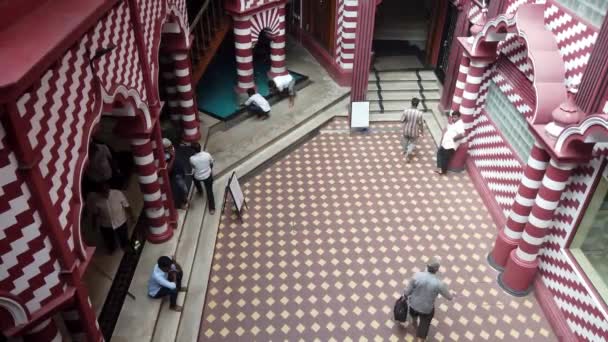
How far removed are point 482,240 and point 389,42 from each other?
30.9 ft

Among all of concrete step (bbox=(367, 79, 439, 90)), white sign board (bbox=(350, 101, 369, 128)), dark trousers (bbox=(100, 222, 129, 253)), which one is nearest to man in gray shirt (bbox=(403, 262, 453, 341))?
dark trousers (bbox=(100, 222, 129, 253))

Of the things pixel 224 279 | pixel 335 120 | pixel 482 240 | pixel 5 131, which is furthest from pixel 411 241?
pixel 5 131

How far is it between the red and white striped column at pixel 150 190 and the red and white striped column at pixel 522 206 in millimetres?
6140

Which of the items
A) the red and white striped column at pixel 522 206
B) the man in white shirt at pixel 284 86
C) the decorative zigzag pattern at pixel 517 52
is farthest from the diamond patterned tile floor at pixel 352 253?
the decorative zigzag pattern at pixel 517 52

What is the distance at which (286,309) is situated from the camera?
326 inches

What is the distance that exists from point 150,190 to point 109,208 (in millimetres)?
842

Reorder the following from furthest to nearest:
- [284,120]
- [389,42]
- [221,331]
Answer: [389,42] → [284,120] → [221,331]

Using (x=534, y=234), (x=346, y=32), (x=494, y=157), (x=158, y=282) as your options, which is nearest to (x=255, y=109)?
(x=346, y=32)

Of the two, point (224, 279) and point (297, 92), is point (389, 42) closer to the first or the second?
point (297, 92)

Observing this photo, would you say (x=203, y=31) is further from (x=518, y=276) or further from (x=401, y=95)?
(x=518, y=276)

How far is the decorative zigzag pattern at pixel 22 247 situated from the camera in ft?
14.7

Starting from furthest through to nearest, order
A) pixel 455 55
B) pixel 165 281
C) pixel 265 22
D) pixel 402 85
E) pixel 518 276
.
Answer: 1. pixel 402 85
2. pixel 265 22
3. pixel 455 55
4. pixel 518 276
5. pixel 165 281

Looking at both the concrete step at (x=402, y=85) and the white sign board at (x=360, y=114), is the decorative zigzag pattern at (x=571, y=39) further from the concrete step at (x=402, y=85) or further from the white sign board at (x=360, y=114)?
the concrete step at (x=402, y=85)

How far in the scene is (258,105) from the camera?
519 inches
